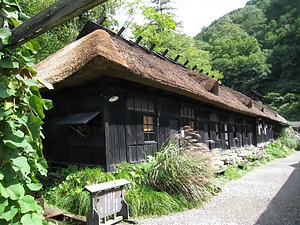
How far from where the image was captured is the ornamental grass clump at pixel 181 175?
5.73 meters

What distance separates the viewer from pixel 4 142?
1767 mm

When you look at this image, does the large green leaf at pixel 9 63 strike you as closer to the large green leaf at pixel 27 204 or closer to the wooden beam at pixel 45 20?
the wooden beam at pixel 45 20

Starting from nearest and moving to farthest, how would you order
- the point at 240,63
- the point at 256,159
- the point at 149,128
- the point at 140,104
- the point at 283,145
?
the point at 140,104
the point at 149,128
the point at 256,159
the point at 283,145
the point at 240,63

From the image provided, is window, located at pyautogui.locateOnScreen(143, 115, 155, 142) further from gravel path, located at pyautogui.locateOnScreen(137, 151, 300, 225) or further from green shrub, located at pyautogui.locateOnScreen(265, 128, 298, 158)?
green shrub, located at pyautogui.locateOnScreen(265, 128, 298, 158)

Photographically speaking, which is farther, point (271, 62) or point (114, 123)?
point (271, 62)

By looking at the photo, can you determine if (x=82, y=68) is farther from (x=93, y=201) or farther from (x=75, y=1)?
(x=75, y=1)

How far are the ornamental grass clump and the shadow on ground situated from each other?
56.0 inches

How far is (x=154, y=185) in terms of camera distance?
581 cm

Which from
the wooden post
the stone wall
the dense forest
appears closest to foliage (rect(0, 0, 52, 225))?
the wooden post

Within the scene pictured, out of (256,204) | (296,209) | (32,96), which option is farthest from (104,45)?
(296,209)

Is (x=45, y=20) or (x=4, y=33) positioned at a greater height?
(x=45, y=20)

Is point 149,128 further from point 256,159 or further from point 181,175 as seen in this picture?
point 256,159

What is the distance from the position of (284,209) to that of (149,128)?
12.7 feet

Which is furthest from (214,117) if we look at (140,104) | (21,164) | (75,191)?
(21,164)
